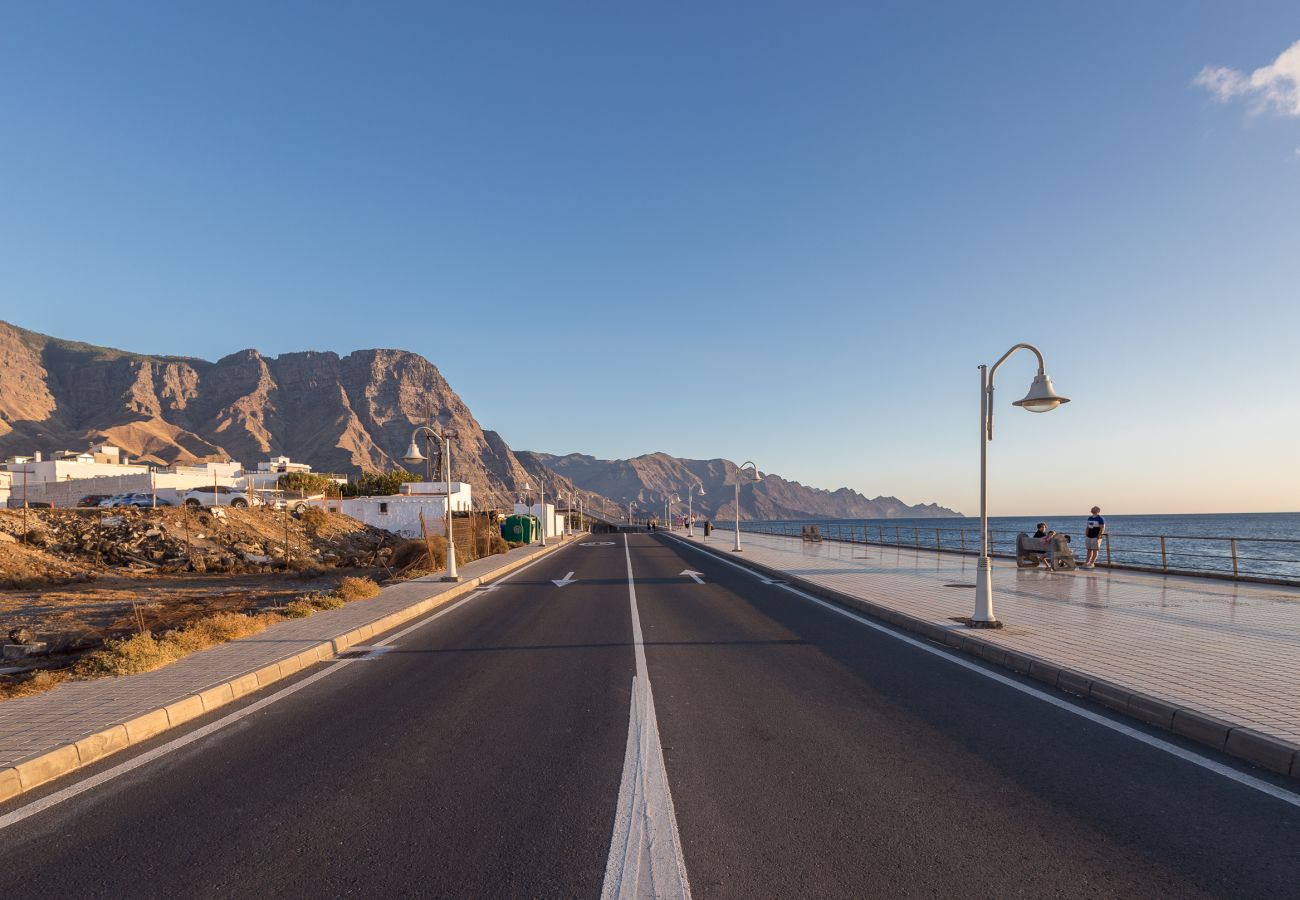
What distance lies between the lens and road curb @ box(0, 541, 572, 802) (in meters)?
4.81

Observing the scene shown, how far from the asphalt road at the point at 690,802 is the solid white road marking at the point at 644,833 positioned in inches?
3.2

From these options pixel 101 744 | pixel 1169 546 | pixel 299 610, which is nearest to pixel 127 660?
pixel 101 744

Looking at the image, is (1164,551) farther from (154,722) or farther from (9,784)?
(9,784)

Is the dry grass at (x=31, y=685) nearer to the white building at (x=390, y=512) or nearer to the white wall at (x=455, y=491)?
→ the white building at (x=390, y=512)

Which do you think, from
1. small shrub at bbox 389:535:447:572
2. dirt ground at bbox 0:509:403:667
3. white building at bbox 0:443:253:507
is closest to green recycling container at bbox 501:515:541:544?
dirt ground at bbox 0:509:403:667

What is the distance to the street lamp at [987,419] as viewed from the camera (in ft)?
32.5

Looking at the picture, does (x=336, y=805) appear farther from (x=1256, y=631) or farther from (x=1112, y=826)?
(x=1256, y=631)

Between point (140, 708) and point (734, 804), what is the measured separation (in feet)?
18.0

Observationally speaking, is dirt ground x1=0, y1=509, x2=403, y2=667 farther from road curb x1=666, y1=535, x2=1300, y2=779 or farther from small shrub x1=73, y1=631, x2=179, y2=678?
road curb x1=666, y1=535, x2=1300, y2=779

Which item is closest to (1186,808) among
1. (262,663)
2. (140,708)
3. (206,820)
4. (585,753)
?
(585,753)

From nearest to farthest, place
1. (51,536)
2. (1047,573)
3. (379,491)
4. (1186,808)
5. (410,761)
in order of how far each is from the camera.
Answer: (1186,808) < (410,761) < (1047,573) < (51,536) < (379,491)

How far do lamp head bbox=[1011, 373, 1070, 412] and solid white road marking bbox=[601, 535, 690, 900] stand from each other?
753cm

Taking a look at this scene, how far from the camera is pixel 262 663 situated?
26.3 ft

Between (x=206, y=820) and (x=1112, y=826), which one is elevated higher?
(x=1112, y=826)
